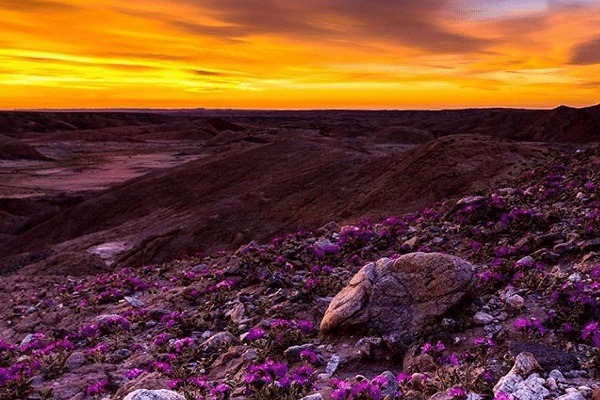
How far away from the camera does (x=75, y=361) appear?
8.92 metres

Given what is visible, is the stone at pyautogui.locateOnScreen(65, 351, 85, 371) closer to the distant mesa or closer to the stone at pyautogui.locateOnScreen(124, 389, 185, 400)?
the stone at pyautogui.locateOnScreen(124, 389, 185, 400)

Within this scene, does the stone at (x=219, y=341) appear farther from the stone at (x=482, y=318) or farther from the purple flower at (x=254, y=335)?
the stone at (x=482, y=318)

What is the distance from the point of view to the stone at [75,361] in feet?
28.8

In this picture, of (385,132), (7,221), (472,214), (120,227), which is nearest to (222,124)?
(385,132)

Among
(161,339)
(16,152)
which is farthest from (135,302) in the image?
(16,152)

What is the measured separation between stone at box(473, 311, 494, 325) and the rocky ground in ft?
0.06

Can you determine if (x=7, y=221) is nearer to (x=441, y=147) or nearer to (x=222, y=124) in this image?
(x=441, y=147)

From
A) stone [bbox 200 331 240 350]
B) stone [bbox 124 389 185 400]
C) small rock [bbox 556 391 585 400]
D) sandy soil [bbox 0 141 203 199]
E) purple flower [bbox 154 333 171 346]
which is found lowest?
sandy soil [bbox 0 141 203 199]

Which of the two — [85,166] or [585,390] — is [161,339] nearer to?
[585,390]

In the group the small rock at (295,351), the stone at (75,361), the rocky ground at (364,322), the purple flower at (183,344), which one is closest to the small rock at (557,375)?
the rocky ground at (364,322)

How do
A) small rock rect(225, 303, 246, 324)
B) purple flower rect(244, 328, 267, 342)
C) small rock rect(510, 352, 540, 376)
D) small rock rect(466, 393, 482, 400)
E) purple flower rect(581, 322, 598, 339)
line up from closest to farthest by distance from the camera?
small rock rect(466, 393, 482, 400) < small rock rect(510, 352, 540, 376) < purple flower rect(581, 322, 598, 339) < purple flower rect(244, 328, 267, 342) < small rock rect(225, 303, 246, 324)

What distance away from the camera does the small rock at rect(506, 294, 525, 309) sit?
25.4ft

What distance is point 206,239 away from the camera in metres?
29.0

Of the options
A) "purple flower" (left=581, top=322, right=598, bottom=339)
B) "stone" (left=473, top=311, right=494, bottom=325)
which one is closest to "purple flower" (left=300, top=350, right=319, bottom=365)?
"stone" (left=473, top=311, right=494, bottom=325)
